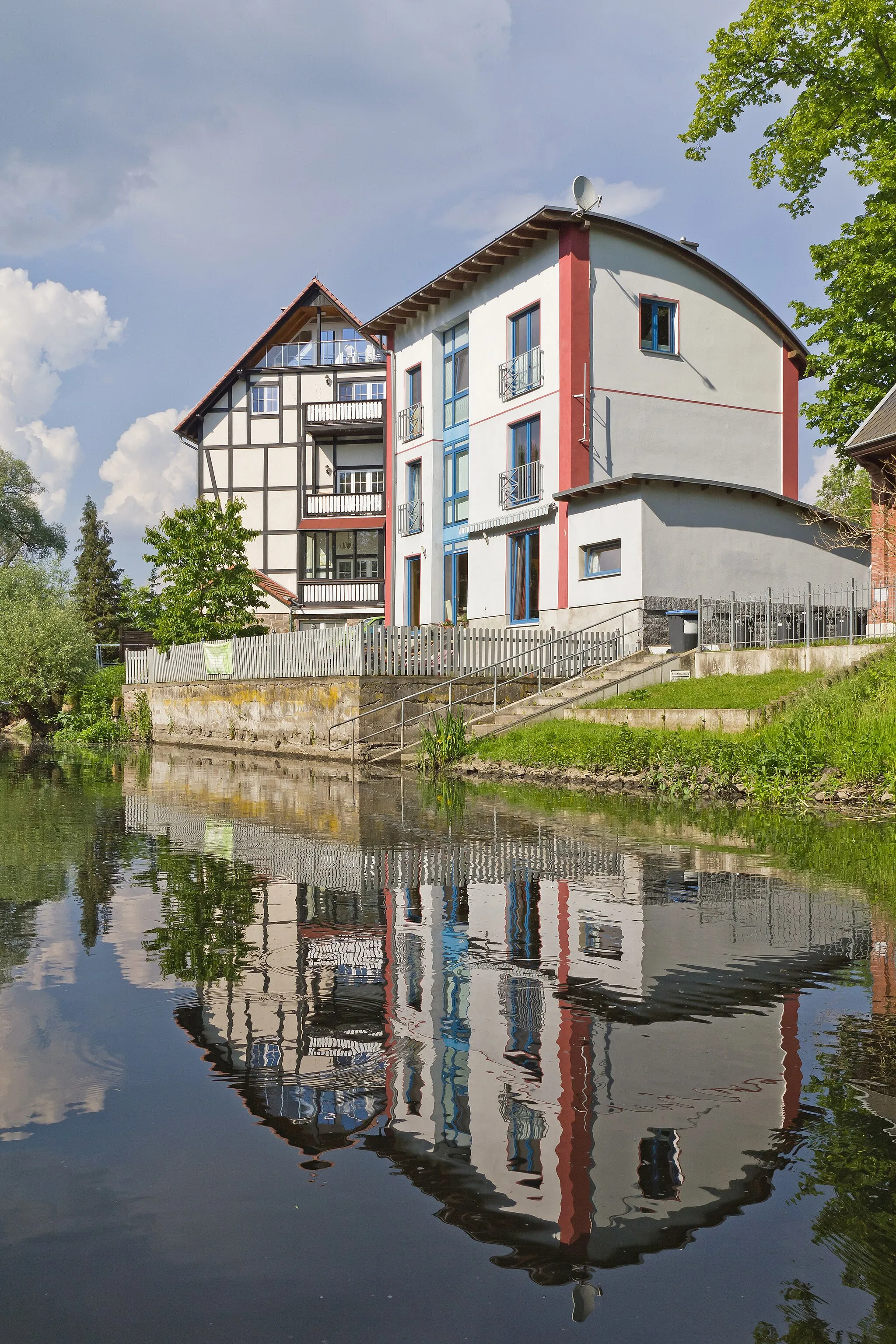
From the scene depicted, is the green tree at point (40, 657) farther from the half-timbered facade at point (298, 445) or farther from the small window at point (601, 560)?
the small window at point (601, 560)

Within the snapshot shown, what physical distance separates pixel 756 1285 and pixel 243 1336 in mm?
1148

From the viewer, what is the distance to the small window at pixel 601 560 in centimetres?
2639

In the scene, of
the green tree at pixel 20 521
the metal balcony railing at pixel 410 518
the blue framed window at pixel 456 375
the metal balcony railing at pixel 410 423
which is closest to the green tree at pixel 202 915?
the blue framed window at pixel 456 375

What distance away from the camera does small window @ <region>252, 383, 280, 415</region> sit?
160 ft

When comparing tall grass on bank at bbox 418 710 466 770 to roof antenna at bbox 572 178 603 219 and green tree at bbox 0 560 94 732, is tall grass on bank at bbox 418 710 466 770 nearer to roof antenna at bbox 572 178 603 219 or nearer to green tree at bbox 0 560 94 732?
roof antenna at bbox 572 178 603 219

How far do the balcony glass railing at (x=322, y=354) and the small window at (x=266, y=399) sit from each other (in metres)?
0.83

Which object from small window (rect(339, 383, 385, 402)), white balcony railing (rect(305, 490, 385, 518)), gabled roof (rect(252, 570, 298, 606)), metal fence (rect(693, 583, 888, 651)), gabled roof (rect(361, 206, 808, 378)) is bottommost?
metal fence (rect(693, 583, 888, 651))

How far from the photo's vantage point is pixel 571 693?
21.5 meters

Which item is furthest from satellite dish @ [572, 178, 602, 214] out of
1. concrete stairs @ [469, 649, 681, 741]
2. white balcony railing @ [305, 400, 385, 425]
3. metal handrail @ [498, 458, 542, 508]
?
white balcony railing @ [305, 400, 385, 425]

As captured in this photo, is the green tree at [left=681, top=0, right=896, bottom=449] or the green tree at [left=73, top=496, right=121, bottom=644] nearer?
the green tree at [left=681, top=0, right=896, bottom=449]

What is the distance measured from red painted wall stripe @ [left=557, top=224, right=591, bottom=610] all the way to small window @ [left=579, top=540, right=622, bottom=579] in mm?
475

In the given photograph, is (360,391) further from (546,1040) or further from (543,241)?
(546,1040)

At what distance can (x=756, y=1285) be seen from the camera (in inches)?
99.0

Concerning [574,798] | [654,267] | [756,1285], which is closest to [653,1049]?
[756,1285]
